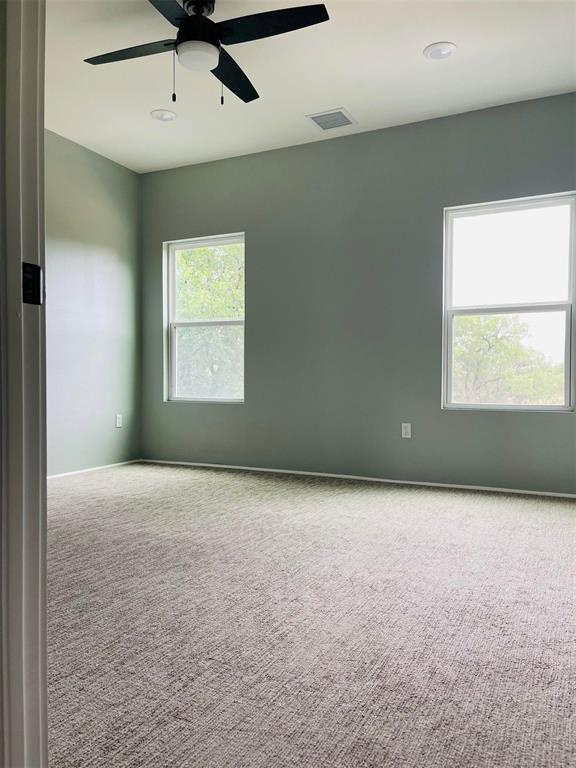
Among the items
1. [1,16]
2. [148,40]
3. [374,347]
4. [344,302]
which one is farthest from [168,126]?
[1,16]

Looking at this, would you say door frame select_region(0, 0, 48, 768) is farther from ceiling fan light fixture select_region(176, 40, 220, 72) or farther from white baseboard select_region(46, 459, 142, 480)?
white baseboard select_region(46, 459, 142, 480)

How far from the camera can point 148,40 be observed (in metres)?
3.45

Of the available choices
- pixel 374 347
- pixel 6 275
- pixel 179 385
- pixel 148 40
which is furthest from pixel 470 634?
pixel 179 385

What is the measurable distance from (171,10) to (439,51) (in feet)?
5.47

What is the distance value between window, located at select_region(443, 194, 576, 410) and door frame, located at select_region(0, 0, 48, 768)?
3.91 meters

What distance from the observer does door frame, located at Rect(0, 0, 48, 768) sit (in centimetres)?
85

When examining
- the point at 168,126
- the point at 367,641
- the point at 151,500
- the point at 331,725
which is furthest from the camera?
the point at 168,126

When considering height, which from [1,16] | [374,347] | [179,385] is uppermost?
[1,16]

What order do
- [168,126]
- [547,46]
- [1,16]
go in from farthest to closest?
[168,126]
[547,46]
[1,16]

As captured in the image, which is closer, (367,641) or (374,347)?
(367,641)

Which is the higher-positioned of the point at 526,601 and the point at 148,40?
the point at 148,40

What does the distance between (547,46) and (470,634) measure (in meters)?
3.38

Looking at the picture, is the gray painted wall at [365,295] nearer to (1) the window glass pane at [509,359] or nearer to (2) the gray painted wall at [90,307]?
(1) the window glass pane at [509,359]

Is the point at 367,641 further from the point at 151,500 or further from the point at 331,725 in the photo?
the point at 151,500
